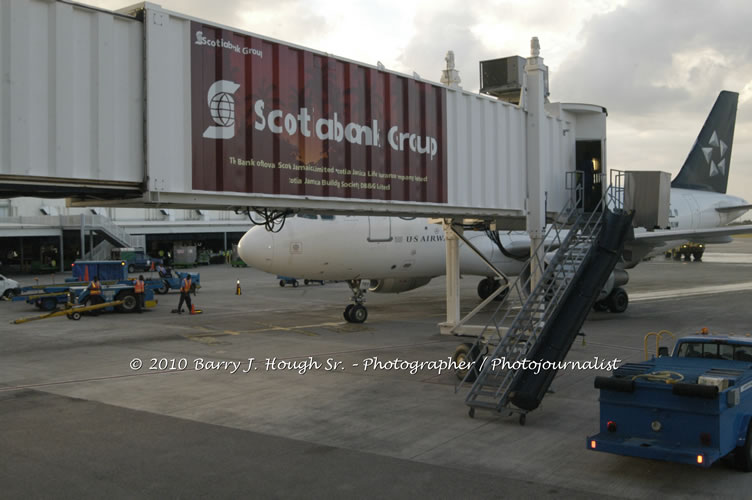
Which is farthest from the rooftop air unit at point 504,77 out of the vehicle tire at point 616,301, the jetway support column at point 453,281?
the vehicle tire at point 616,301

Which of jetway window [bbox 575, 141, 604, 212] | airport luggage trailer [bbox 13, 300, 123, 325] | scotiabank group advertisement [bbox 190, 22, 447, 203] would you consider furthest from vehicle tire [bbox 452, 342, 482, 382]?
airport luggage trailer [bbox 13, 300, 123, 325]

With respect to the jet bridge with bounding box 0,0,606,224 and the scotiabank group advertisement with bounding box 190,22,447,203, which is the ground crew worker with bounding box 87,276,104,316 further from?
the scotiabank group advertisement with bounding box 190,22,447,203

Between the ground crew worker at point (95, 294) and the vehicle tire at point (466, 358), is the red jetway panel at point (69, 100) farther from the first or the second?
the ground crew worker at point (95, 294)

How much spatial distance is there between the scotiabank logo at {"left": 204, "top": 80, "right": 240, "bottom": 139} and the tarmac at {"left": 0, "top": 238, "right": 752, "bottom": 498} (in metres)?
4.35

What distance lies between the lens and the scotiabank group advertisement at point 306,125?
30.5 feet

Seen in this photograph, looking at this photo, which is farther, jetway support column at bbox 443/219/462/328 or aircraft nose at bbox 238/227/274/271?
aircraft nose at bbox 238/227/274/271

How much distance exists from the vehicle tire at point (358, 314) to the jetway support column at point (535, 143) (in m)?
8.30

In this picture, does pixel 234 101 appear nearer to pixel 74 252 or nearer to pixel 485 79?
pixel 485 79

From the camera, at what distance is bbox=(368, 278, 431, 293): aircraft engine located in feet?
80.9

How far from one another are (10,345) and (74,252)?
164 ft

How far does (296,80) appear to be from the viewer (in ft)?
33.9

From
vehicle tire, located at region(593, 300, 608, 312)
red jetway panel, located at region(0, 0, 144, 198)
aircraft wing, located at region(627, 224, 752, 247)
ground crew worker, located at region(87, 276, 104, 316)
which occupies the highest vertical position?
red jetway panel, located at region(0, 0, 144, 198)

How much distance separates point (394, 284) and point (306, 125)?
14751 millimetres

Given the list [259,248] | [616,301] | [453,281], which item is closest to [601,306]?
[616,301]
